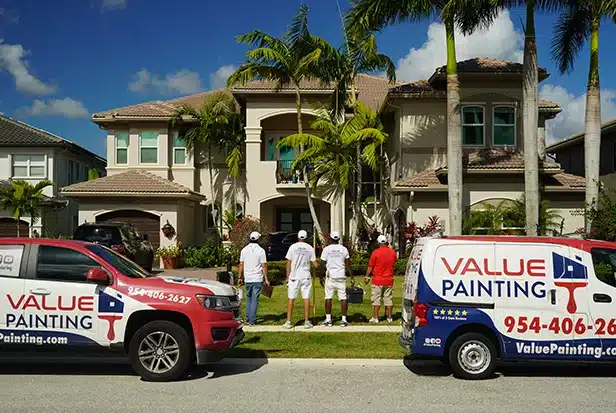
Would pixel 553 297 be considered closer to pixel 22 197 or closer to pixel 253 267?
pixel 253 267

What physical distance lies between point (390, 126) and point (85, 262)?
20.7 meters

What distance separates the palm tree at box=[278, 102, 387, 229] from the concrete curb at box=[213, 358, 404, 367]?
41.9 feet

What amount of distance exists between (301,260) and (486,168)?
12331 mm

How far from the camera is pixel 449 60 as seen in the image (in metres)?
19.7

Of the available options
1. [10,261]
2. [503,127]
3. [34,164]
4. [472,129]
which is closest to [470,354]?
[10,261]

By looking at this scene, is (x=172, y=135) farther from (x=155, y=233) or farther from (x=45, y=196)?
(x=45, y=196)

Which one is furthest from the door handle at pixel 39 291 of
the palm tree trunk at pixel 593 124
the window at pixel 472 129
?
the window at pixel 472 129

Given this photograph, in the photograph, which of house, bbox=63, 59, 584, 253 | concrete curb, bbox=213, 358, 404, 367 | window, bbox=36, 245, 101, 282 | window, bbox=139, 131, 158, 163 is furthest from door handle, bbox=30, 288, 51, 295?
window, bbox=139, 131, 158, 163

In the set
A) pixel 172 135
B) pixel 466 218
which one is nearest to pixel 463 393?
pixel 466 218

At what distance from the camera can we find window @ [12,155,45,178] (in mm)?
31750

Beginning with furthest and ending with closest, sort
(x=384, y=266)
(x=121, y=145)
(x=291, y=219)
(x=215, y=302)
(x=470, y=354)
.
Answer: (x=291, y=219) → (x=121, y=145) → (x=384, y=266) → (x=215, y=302) → (x=470, y=354)

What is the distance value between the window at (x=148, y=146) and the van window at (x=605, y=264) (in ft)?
76.2

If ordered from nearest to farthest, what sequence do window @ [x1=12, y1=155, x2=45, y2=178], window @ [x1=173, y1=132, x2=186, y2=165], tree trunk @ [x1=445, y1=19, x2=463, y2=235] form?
tree trunk @ [x1=445, y1=19, x2=463, y2=235] → window @ [x1=173, y1=132, x2=186, y2=165] → window @ [x1=12, y1=155, x2=45, y2=178]

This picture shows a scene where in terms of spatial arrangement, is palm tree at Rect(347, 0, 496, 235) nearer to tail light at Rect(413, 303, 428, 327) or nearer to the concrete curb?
the concrete curb
